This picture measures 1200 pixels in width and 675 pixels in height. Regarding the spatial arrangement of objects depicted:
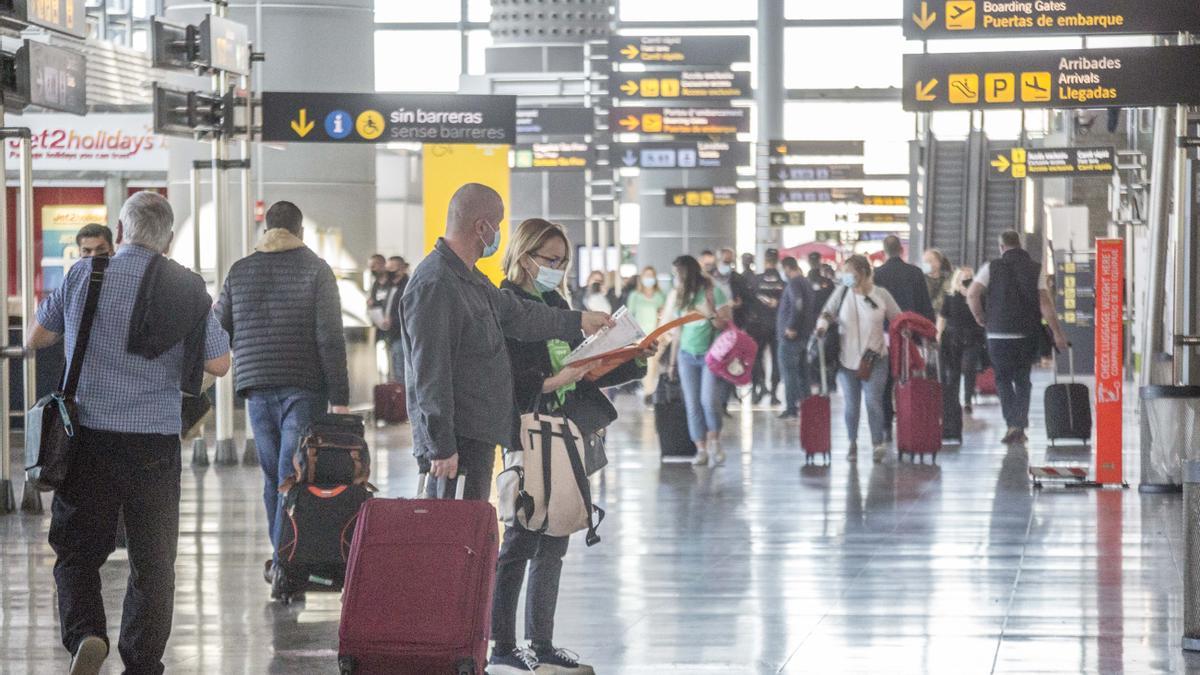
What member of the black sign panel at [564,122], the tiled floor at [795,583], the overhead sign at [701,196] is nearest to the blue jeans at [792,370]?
the black sign panel at [564,122]

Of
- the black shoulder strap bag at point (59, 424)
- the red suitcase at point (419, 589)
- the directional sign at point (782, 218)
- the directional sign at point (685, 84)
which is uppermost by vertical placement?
the directional sign at point (685, 84)

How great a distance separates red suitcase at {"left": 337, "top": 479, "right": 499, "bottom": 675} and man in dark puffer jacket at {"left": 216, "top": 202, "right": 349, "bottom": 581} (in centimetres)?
259

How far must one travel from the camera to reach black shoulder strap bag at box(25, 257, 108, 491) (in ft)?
19.4

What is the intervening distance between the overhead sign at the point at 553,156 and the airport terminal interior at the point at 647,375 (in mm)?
98

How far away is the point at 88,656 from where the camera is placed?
19.6ft

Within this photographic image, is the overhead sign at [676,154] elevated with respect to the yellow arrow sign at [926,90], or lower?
elevated

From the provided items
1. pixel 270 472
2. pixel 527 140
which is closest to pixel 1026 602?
pixel 270 472

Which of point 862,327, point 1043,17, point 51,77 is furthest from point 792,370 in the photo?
point 51,77

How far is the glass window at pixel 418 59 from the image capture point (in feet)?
146

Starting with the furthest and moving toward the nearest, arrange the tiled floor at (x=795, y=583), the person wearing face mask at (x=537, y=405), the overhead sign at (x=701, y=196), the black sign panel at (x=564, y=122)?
the overhead sign at (x=701, y=196) → the black sign panel at (x=564, y=122) → the tiled floor at (x=795, y=583) → the person wearing face mask at (x=537, y=405)

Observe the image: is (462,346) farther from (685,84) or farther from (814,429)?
(685,84)

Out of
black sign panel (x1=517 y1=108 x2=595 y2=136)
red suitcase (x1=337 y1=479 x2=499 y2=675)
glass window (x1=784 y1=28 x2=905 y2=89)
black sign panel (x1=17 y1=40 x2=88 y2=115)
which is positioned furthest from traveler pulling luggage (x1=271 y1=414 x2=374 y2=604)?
glass window (x1=784 y1=28 x2=905 y2=89)

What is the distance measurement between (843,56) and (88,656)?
41.1 meters

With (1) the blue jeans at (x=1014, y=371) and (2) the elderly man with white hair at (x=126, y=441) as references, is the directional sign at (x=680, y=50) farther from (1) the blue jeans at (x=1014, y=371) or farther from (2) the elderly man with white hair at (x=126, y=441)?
(2) the elderly man with white hair at (x=126, y=441)
